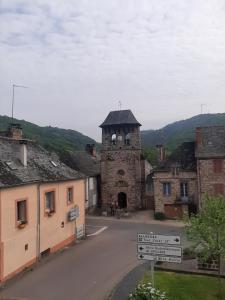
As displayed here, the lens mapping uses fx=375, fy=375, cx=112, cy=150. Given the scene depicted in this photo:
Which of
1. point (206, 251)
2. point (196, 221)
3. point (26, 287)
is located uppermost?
point (196, 221)

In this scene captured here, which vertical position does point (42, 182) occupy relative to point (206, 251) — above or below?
above

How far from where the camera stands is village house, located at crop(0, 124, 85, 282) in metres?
19.1

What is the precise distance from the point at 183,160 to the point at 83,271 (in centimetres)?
2128

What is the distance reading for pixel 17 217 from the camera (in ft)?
66.4

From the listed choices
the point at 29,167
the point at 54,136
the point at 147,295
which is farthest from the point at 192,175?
the point at 54,136

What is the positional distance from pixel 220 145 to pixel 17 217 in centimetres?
2341

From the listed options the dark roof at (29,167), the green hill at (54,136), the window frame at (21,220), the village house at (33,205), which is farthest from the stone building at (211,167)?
the green hill at (54,136)

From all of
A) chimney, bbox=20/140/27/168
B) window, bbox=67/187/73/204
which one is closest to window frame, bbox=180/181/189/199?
window, bbox=67/187/73/204

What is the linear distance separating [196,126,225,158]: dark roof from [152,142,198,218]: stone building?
1.66 meters

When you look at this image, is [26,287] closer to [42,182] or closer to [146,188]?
[42,182]

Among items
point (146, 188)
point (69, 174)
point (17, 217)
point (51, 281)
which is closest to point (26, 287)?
point (51, 281)

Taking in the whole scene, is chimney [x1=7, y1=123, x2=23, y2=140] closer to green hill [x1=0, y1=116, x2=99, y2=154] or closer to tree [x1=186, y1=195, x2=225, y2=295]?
tree [x1=186, y1=195, x2=225, y2=295]

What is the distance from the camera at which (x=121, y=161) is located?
43.4m

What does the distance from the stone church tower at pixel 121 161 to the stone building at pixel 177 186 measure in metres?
4.64
